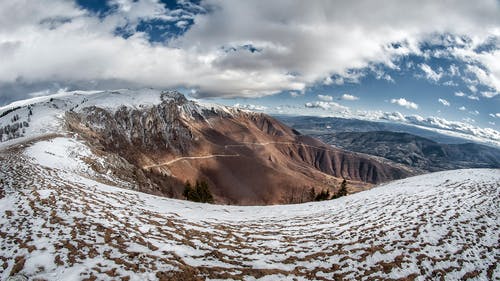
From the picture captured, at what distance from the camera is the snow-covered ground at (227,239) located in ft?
35.0

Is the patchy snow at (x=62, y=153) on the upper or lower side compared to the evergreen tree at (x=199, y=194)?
upper

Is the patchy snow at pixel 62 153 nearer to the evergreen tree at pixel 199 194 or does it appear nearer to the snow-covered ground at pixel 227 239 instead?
the snow-covered ground at pixel 227 239

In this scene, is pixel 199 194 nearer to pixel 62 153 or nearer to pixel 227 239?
pixel 62 153

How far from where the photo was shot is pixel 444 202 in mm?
22281

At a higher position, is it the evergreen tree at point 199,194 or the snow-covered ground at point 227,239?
the snow-covered ground at point 227,239

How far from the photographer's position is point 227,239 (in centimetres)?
1542

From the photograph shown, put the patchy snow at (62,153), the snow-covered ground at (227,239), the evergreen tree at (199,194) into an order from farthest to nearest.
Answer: the evergreen tree at (199,194) → the patchy snow at (62,153) → the snow-covered ground at (227,239)

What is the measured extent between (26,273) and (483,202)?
29701 millimetres

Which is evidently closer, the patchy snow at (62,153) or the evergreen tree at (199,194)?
the patchy snow at (62,153)

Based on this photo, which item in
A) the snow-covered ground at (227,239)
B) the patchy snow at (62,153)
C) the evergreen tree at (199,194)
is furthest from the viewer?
the evergreen tree at (199,194)

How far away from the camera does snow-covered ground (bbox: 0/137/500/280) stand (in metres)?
10.7

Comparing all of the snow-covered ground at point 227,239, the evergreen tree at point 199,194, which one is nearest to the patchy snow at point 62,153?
the snow-covered ground at point 227,239

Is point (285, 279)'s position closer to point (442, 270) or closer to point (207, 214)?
point (442, 270)

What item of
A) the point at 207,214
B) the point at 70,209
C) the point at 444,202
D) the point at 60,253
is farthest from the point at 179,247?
the point at 444,202
